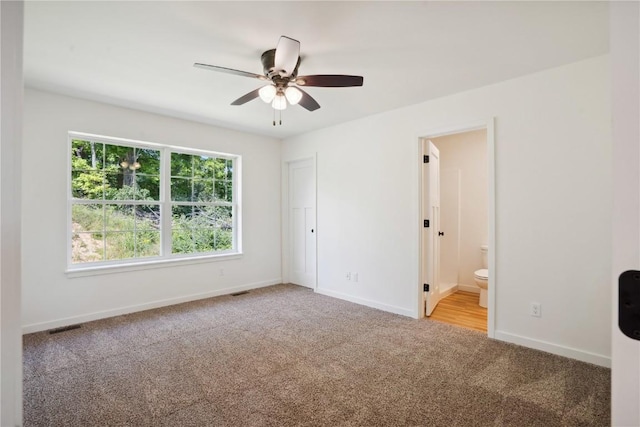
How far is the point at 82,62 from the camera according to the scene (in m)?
2.55

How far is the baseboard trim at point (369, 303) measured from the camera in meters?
3.60

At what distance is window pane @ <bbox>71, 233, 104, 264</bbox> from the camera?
3447 millimetres

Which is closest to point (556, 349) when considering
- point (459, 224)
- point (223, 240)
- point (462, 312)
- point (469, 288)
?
point (462, 312)

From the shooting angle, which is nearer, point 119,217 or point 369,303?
point 119,217

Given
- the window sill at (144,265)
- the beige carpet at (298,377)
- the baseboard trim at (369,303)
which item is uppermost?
the window sill at (144,265)

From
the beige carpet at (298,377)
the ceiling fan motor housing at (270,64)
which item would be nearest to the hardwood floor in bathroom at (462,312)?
the beige carpet at (298,377)

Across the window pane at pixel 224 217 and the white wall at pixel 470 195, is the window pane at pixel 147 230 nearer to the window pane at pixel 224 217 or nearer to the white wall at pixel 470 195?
the window pane at pixel 224 217

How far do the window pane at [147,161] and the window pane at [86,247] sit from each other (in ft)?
3.03

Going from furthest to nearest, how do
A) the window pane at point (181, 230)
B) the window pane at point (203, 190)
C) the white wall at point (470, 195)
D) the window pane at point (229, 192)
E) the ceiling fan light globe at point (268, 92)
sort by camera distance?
the window pane at point (229, 192), the white wall at point (470, 195), the window pane at point (203, 190), the window pane at point (181, 230), the ceiling fan light globe at point (268, 92)

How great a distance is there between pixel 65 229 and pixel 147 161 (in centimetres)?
119

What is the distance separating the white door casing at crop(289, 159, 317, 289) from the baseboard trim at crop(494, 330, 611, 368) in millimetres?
2609

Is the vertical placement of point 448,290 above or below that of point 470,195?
below

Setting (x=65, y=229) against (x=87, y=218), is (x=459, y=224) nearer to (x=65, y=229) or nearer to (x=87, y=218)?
(x=87, y=218)

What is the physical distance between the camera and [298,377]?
225cm
